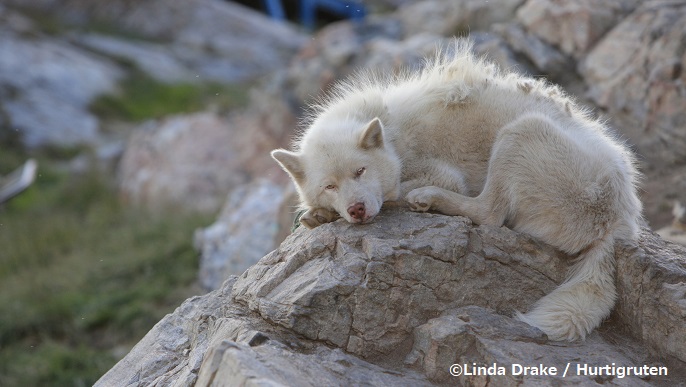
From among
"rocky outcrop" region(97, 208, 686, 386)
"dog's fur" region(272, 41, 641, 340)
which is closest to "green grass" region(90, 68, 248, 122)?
"dog's fur" region(272, 41, 641, 340)

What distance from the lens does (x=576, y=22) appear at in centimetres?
898

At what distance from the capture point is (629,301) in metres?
4.32

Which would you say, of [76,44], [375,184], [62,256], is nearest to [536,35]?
[375,184]

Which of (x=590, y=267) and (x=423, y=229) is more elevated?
(x=590, y=267)

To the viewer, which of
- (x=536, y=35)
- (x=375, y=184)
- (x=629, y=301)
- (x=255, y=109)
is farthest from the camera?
(x=255, y=109)

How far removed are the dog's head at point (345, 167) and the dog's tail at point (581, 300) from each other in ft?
3.88

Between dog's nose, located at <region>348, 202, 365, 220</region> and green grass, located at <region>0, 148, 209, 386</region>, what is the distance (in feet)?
15.6

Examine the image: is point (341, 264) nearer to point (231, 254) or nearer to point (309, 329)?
point (309, 329)

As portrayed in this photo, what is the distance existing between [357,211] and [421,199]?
452 mm

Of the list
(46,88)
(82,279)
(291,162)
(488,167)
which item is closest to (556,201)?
(488,167)

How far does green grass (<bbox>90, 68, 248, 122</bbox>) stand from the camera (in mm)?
18391

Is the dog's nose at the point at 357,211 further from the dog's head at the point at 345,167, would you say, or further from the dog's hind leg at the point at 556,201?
the dog's hind leg at the point at 556,201

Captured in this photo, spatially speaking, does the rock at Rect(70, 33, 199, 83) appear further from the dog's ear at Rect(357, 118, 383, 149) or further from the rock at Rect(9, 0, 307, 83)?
the dog's ear at Rect(357, 118, 383, 149)

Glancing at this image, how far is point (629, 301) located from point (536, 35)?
557 cm
